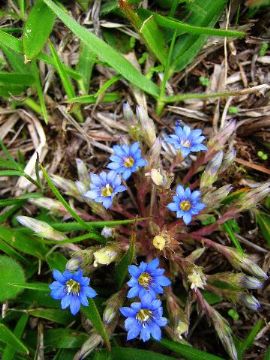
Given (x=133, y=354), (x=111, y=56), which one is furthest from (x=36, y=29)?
(x=133, y=354)

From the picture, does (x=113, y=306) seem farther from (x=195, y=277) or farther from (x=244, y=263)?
(x=244, y=263)

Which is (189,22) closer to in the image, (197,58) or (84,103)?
(197,58)

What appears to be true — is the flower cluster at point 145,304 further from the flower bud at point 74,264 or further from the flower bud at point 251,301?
the flower bud at point 251,301

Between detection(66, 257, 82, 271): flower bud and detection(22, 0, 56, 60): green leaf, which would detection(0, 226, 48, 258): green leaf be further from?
detection(22, 0, 56, 60): green leaf

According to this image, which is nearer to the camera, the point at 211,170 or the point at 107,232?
the point at 107,232

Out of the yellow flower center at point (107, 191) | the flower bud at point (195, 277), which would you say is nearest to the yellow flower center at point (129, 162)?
the yellow flower center at point (107, 191)
